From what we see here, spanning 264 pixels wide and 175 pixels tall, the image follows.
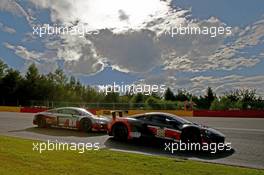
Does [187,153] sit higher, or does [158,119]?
[158,119]

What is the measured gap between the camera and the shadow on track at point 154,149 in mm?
10273

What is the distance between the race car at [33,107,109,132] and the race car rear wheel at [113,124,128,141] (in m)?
2.39

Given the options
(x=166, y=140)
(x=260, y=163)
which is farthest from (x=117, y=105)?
(x=260, y=163)

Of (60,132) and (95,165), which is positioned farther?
(60,132)

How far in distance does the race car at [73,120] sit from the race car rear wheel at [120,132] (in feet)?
7.83

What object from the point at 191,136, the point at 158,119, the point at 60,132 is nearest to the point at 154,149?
the point at 191,136

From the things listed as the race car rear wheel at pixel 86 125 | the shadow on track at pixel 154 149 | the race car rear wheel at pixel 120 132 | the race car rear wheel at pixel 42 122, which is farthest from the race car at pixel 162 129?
the race car rear wheel at pixel 42 122

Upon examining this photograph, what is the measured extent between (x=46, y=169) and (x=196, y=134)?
5.22 meters

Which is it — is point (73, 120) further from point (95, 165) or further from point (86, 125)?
point (95, 165)

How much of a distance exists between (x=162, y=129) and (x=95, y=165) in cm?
458

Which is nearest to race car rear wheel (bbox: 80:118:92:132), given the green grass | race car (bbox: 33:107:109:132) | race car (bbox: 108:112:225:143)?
race car (bbox: 33:107:109:132)

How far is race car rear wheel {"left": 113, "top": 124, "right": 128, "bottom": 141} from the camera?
13117 mm

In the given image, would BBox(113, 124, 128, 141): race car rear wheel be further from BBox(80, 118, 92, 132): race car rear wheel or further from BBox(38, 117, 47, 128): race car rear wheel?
BBox(38, 117, 47, 128): race car rear wheel

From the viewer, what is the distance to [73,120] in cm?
1653
